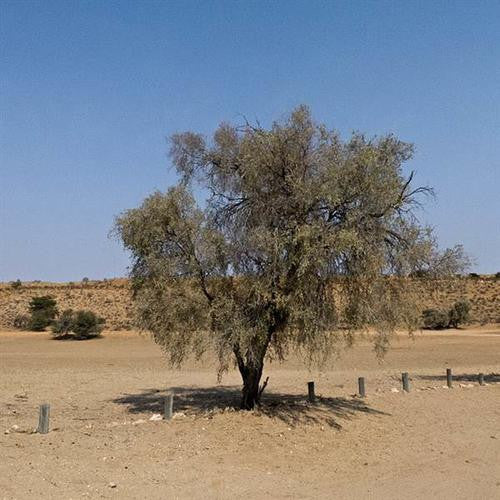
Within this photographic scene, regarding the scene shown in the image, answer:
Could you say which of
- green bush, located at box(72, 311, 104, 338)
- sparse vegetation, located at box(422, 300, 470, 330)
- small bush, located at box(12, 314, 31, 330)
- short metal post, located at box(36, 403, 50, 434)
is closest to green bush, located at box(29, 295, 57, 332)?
small bush, located at box(12, 314, 31, 330)

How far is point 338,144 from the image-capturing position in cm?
1645

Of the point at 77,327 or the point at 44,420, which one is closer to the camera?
the point at 44,420

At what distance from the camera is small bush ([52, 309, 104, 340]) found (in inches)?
2042

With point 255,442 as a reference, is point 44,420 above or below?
above

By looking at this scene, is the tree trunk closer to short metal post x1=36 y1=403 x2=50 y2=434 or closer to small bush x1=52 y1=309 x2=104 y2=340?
short metal post x1=36 y1=403 x2=50 y2=434

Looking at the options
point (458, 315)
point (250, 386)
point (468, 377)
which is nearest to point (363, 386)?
point (250, 386)

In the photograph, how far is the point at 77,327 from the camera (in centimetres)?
5175

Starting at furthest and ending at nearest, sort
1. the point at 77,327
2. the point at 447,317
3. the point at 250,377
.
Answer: the point at 447,317 → the point at 77,327 → the point at 250,377

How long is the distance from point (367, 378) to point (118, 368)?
13.0m

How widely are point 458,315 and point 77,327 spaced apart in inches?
1338

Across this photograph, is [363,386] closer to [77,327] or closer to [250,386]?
[250,386]

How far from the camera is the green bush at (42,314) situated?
5888 cm

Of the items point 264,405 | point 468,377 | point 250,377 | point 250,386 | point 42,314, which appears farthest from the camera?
point 42,314

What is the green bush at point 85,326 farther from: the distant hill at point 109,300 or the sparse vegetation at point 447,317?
the sparse vegetation at point 447,317
